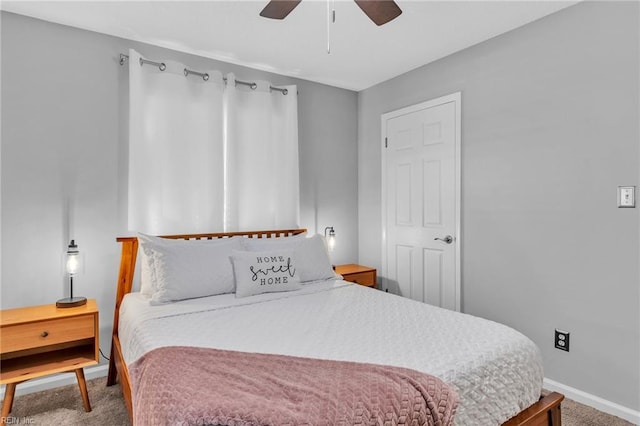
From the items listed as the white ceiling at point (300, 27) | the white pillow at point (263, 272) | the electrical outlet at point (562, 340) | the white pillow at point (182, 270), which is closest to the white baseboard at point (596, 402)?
the electrical outlet at point (562, 340)

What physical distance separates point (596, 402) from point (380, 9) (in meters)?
2.59

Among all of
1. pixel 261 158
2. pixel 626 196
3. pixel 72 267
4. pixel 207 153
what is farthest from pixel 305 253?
pixel 626 196

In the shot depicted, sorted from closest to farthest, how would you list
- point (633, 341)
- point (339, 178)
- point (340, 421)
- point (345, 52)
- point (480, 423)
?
point (340, 421) < point (480, 423) < point (633, 341) < point (345, 52) < point (339, 178)

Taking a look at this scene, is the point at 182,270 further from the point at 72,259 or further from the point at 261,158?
the point at 261,158

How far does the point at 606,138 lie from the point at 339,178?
2280mm

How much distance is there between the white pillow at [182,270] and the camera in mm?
2352

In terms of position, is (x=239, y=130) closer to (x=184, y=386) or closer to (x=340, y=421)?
(x=184, y=386)

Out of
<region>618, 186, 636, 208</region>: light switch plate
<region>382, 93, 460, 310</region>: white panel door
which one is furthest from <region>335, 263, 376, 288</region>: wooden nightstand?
<region>618, 186, 636, 208</region>: light switch plate

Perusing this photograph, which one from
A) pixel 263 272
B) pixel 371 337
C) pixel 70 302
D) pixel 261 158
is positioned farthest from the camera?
pixel 261 158

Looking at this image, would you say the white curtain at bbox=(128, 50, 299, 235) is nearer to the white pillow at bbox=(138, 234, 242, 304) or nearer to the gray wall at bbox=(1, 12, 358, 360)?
the gray wall at bbox=(1, 12, 358, 360)

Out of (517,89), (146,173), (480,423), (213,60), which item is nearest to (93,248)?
(146,173)

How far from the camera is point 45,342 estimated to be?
2.17 m

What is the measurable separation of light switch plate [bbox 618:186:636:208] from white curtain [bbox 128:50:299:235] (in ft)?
7.76

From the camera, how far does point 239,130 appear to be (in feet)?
10.8
